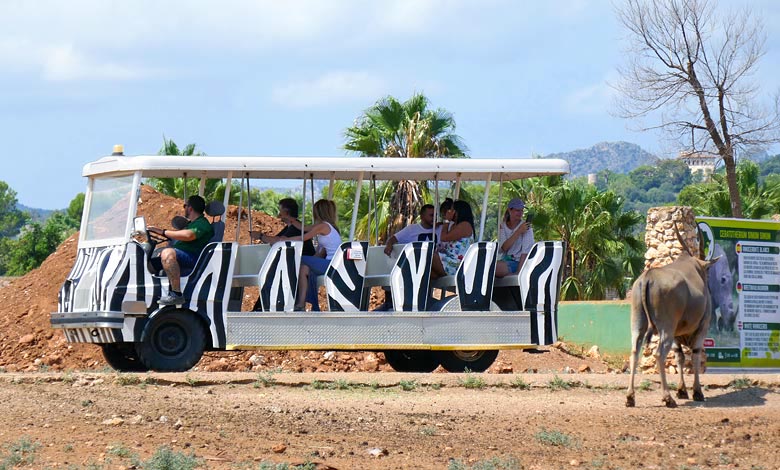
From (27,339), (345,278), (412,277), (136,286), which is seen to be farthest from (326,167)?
(27,339)

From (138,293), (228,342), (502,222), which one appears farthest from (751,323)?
(138,293)

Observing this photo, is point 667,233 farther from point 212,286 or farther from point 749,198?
point 749,198

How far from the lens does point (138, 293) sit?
13.7 meters

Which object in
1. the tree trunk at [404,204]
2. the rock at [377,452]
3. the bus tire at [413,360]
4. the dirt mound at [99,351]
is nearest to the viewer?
the rock at [377,452]

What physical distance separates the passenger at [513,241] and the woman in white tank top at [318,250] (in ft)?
7.35

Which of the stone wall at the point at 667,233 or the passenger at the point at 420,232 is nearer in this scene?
the passenger at the point at 420,232

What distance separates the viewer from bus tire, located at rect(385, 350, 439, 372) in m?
16.1

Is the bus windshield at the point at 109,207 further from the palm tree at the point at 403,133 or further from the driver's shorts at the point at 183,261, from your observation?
the palm tree at the point at 403,133

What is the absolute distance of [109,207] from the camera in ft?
47.4

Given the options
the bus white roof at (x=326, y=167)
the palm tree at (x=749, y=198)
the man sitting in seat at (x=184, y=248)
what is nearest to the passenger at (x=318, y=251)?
the bus white roof at (x=326, y=167)

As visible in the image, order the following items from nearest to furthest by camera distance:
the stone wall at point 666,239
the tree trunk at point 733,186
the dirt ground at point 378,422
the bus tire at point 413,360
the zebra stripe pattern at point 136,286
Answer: the dirt ground at point 378,422
the zebra stripe pattern at point 136,286
the bus tire at point 413,360
the stone wall at point 666,239
the tree trunk at point 733,186

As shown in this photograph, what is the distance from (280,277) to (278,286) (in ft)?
0.37

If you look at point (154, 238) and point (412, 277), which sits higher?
point (154, 238)

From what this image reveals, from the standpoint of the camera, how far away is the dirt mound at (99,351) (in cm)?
2055
